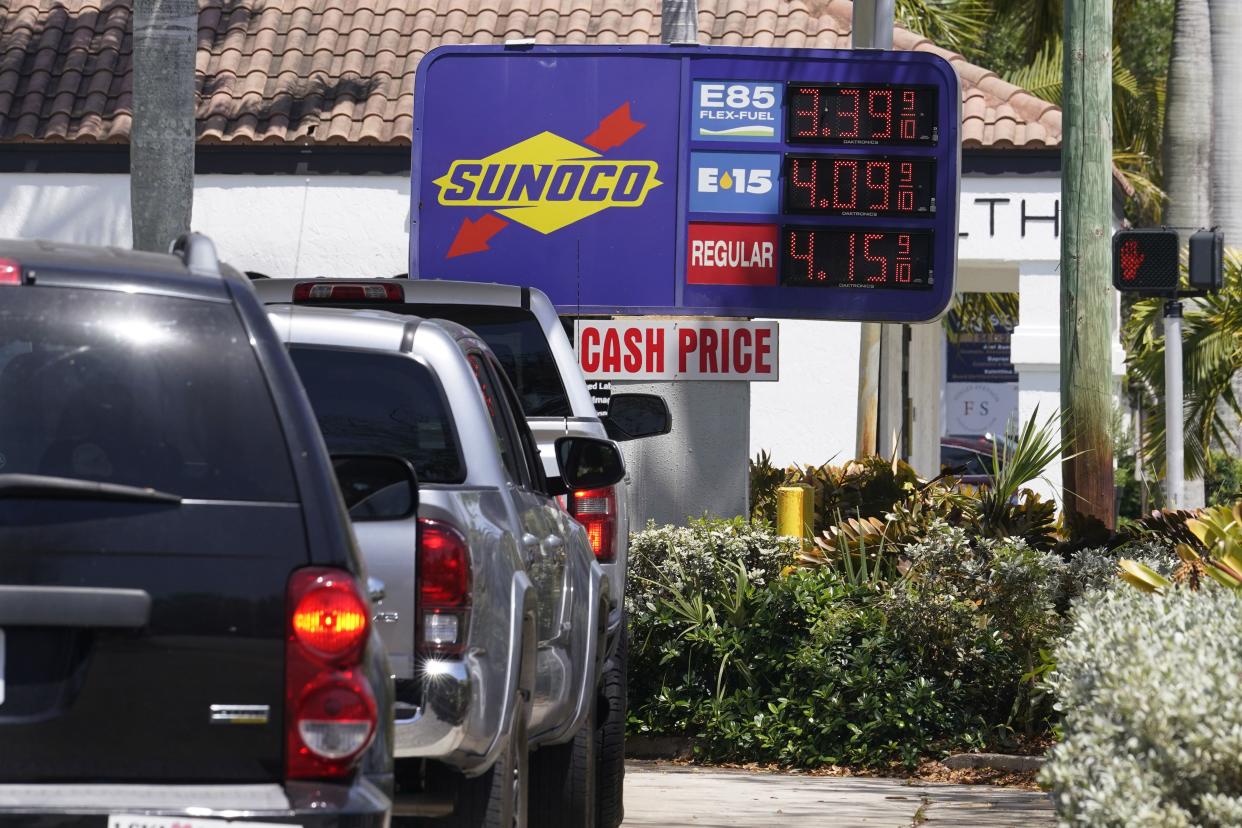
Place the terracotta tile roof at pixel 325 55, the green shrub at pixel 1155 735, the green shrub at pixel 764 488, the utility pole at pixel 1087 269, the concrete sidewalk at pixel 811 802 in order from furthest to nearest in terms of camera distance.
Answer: the terracotta tile roof at pixel 325 55 < the green shrub at pixel 764 488 < the utility pole at pixel 1087 269 < the concrete sidewalk at pixel 811 802 < the green shrub at pixel 1155 735

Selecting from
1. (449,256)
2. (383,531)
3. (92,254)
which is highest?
(449,256)

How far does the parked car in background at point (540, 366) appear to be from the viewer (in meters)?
7.68

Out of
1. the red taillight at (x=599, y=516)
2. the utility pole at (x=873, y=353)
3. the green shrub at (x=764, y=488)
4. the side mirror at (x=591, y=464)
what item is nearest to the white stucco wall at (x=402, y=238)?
the utility pole at (x=873, y=353)

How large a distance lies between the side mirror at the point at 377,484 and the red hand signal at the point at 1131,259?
900 centimetres

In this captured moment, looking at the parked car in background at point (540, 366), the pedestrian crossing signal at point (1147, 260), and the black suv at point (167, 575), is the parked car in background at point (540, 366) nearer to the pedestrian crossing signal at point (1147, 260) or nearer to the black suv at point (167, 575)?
the black suv at point (167, 575)

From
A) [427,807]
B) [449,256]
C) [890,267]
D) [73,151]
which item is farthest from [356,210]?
[427,807]

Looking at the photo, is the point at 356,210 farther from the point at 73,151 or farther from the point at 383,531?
the point at 383,531

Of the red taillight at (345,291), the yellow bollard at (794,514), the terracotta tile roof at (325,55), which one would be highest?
the terracotta tile roof at (325,55)

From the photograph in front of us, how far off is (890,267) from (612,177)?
1.74 m

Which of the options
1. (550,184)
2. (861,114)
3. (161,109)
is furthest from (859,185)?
(161,109)

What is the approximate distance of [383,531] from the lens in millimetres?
4992

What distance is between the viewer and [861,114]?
11719 millimetres

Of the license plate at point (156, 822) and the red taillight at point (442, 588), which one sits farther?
the red taillight at point (442, 588)

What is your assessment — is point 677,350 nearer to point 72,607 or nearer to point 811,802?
point 811,802
